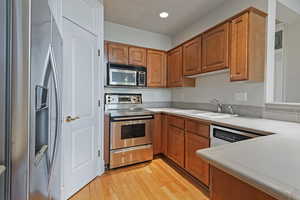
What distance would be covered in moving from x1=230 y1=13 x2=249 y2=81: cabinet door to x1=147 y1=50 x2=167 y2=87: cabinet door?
5.15 ft

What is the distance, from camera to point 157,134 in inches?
108

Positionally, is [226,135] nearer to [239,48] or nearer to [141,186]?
[239,48]

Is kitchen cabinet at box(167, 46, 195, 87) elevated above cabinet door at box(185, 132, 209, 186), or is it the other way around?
kitchen cabinet at box(167, 46, 195, 87)

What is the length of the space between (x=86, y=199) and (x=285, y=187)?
1904 millimetres

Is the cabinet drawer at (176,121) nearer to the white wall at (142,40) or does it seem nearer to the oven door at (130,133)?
the oven door at (130,133)

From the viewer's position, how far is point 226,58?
1918 mm

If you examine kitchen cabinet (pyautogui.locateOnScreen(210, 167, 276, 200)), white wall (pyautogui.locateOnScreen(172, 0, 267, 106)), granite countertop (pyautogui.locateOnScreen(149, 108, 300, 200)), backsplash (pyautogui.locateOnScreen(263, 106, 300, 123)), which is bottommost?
kitchen cabinet (pyautogui.locateOnScreen(210, 167, 276, 200))

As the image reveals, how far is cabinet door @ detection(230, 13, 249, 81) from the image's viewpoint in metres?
1.70

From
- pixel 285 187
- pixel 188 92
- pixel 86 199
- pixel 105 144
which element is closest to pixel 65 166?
pixel 86 199

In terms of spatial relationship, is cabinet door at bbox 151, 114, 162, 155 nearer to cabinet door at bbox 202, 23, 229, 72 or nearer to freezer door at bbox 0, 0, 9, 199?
cabinet door at bbox 202, 23, 229, 72

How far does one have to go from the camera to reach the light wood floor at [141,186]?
175 cm

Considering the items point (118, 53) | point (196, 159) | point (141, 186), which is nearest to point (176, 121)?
point (196, 159)

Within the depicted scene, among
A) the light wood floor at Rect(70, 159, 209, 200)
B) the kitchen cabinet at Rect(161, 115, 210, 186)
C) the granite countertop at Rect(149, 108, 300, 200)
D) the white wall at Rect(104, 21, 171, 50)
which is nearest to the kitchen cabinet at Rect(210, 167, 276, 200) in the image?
the granite countertop at Rect(149, 108, 300, 200)

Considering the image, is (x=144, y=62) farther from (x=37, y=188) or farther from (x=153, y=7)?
(x=37, y=188)
